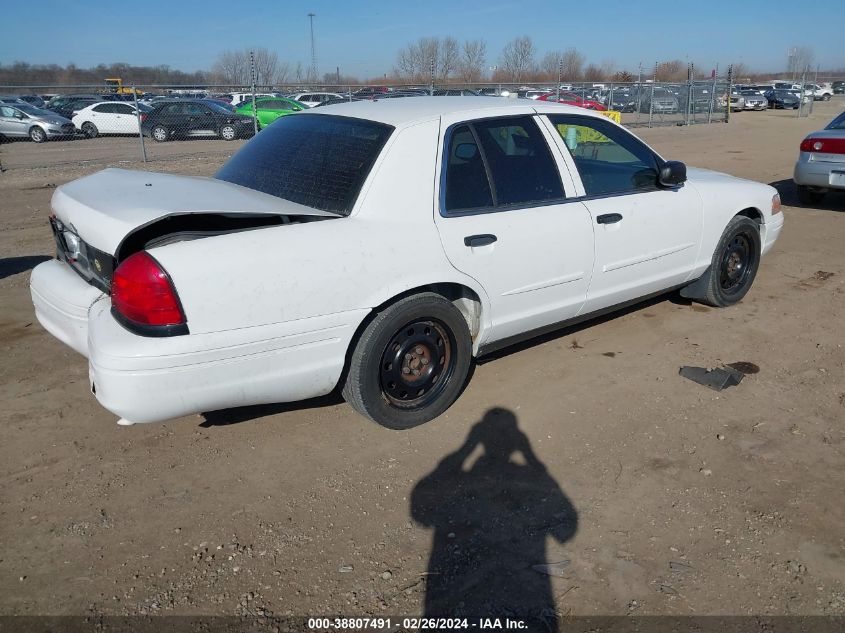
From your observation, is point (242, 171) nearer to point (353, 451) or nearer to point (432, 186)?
point (432, 186)

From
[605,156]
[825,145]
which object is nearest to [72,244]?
[605,156]

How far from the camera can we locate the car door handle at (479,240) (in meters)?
3.65

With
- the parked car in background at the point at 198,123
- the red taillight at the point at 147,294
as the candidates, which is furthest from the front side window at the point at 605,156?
the parked car in background at the point at 198,123

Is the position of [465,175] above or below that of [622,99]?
below

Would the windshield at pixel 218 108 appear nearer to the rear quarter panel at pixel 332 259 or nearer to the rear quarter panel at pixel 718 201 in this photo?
the rear quarter panel at pixel 718 201

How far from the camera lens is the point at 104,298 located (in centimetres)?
324

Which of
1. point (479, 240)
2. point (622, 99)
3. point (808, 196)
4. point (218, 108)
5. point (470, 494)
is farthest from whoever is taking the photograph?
point (622, 99)

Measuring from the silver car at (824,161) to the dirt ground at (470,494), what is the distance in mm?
5106

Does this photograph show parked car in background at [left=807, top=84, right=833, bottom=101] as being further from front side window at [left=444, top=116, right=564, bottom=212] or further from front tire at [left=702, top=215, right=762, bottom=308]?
front side window at [left=444, top=116, right=564, bottom=212]

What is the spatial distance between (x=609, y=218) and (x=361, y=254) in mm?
1765

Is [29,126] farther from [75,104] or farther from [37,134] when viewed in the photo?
[75,104]

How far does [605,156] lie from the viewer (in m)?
4.72

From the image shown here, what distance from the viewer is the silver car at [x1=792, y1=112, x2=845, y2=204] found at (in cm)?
899

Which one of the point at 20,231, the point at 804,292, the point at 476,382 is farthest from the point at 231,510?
the point at 20,231
